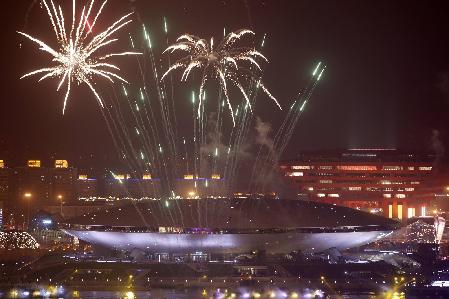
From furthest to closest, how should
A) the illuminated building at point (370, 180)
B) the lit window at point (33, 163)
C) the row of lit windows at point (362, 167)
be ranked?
the row of lit windows at point (362, 167) < the illuminated building at point (370, 180) < the lit window at point (33, 163)

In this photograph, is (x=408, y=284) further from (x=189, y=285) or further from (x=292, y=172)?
(x=292, y=172)

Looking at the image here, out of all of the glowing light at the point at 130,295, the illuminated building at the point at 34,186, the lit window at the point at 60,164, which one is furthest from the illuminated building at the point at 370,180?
the glowing light at the point at 130,295

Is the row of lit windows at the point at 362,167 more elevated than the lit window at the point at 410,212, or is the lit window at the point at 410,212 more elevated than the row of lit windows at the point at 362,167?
the row of lit windows at the point at 362,167

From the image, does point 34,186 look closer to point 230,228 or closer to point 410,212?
point 410,212

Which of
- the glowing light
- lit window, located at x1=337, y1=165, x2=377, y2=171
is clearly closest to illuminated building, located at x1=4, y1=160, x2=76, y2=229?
lit window, located at x1=337, y1=165, x2=377, y2=171

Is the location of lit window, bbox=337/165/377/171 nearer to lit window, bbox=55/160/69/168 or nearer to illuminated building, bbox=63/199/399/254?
lit window, bbox=55/160/69/168

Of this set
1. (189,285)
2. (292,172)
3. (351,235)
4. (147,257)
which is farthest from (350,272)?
(292,172)

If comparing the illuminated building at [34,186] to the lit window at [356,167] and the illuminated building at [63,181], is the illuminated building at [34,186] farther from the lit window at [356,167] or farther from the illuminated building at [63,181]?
the lit window at [356,167]
